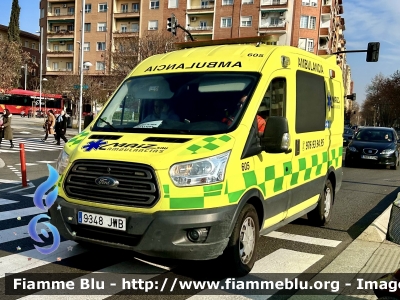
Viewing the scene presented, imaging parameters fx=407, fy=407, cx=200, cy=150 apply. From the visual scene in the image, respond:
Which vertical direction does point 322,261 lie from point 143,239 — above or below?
below

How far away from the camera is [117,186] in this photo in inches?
147

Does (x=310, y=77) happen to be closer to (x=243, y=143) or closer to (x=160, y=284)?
(x=243, y=143)

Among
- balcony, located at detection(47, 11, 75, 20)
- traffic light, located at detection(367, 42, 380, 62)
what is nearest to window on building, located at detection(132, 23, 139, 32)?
balcony, located at detection(47, 11, 75, 20)

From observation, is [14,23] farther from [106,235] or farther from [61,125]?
[106,235]

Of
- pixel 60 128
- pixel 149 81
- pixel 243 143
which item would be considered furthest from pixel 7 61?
pixel 243 143

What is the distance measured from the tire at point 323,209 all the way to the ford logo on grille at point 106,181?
374 centimetres

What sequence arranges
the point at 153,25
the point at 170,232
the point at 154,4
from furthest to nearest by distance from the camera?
1. the point at 153,25
2. the point at 154,4
3. the point at 170,232

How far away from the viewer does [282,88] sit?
16.2ft

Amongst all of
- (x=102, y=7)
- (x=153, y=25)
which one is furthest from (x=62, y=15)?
(x=153, y=25)

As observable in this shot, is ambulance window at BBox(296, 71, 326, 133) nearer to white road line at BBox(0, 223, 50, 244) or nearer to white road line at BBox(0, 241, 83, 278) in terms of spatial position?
white road line at BBox(0, 241, 83, 278)

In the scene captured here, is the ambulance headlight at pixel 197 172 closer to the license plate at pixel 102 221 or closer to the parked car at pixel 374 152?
the license plate at pixel 102 221

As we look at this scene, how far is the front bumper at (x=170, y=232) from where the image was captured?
363 centimetres

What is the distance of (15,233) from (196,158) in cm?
331

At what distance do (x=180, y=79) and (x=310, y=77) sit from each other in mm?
2072
